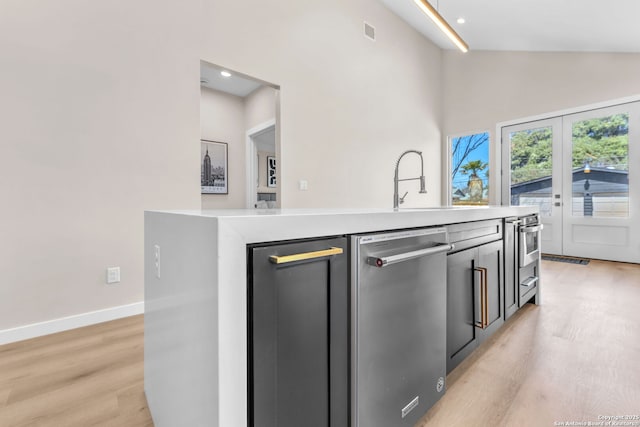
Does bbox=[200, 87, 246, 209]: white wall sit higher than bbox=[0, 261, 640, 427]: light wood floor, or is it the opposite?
bbox=[200, 87, 246, 209]: white wall

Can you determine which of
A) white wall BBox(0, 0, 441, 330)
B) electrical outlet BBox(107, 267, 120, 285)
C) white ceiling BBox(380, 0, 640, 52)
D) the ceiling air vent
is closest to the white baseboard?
white wall BBox(0, 0, 441, 330)

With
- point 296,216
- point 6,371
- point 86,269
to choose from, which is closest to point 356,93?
point 86,269

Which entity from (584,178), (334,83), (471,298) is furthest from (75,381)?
(584,178)

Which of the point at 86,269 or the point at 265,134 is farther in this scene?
the point at 265,134

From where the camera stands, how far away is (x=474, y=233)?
153cm

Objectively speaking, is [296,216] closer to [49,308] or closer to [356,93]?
[49,308]

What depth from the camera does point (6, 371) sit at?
1537 mm

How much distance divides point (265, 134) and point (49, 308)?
3.77 meters

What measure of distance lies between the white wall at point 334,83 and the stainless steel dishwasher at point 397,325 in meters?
2.43

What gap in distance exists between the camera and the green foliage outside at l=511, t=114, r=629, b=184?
13.5 ft

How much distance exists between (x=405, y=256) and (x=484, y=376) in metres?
0.98

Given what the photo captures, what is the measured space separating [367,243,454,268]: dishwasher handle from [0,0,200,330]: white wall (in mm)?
2216

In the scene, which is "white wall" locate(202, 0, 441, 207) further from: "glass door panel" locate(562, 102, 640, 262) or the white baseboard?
"glass door panel" locate(562, 102, 640, 262)

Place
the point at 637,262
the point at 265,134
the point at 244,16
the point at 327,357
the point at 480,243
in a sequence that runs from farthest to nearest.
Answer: the point at 265,134, the point at 637,262, the point at 244,16, the point at 480,243, the point at 327,357
